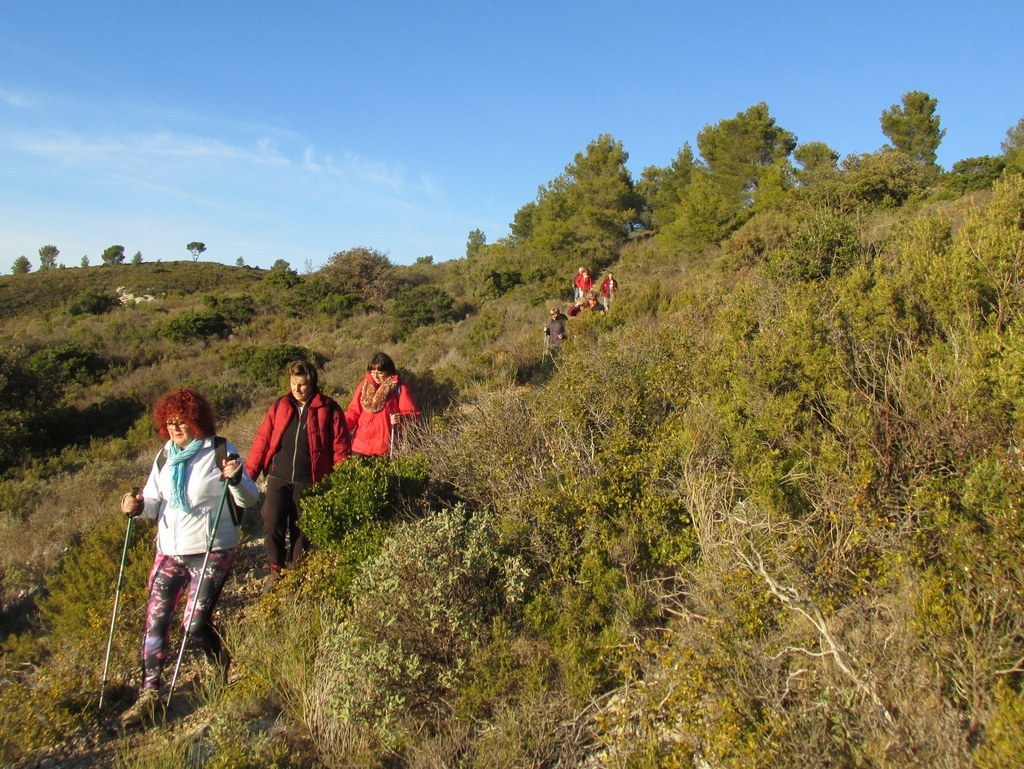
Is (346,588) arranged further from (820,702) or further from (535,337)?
(535,337)

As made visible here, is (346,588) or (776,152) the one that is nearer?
(346,588)

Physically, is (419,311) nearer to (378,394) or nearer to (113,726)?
(378,394)

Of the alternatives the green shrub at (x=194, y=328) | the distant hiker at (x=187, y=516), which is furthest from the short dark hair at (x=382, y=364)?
the green shrub at (x=194, y=328)

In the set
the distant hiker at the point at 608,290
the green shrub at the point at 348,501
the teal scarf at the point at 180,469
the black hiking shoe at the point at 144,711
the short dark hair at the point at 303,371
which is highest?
the distant hiker at the point at 608,290

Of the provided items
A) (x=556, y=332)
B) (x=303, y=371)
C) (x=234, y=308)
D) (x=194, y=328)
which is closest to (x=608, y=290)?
(x=556, y=332)

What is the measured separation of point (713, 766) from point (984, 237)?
3650 millimetres

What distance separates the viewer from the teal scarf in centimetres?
337

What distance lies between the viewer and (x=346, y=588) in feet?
12.9

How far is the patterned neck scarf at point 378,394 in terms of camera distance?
5051 millimetres

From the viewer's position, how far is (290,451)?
4.30m

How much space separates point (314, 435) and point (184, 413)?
3.36ft

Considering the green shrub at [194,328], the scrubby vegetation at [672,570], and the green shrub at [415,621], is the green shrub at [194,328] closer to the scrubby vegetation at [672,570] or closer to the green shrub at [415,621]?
the scrubby vegetation at [672,570]

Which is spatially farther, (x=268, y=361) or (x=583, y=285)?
(x=268, y=361)

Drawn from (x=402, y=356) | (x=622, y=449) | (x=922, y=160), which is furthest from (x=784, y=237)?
(x=922, y=160)
